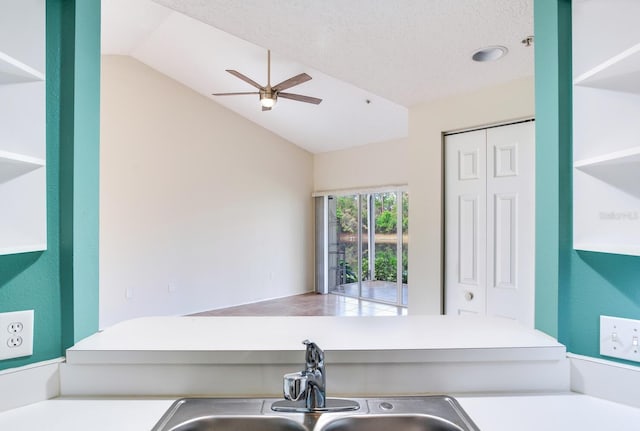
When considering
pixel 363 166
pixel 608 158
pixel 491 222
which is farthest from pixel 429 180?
pixel 363 166

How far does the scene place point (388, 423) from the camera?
0.92 m

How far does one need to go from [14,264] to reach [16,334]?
0.62 ft

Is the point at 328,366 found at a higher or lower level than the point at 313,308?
higher

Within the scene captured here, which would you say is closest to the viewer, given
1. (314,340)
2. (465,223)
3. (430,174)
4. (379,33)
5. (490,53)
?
(314,340)

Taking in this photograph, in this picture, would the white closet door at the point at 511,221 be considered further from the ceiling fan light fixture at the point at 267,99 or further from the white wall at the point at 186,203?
the white wall at the point at 186,203

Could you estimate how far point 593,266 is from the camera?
1.03 meters

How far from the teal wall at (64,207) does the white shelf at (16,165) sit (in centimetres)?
7

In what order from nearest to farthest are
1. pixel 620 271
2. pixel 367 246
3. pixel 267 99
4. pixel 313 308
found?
pixel 620 271 < pixel 267 99 < pixel 313 308 < pixel 367 246

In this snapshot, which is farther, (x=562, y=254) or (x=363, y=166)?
(x=363, y=166)

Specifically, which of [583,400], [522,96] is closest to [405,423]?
[583,400]

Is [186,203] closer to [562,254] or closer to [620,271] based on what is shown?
[562,254]

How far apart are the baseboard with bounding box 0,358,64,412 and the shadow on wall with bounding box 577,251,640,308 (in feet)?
5.20

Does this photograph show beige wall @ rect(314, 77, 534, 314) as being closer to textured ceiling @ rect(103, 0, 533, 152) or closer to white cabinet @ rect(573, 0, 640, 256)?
textured ceiling @ rect(103, 0, 533, 152)

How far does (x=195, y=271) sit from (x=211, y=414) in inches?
190
